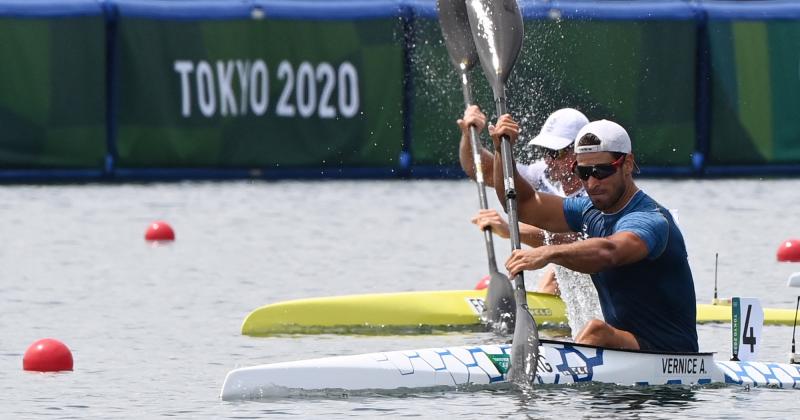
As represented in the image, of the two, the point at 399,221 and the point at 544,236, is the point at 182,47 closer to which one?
the point at 399,221

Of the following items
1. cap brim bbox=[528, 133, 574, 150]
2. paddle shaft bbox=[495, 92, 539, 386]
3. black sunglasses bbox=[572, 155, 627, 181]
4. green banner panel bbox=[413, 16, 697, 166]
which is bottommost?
paddle shaft bbox=[495, 92, 539, 386]

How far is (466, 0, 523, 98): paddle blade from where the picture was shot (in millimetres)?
11539

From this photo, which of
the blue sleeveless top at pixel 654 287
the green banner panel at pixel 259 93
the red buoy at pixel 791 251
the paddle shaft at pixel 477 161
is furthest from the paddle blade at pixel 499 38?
the green banner panel at pixel 259 93

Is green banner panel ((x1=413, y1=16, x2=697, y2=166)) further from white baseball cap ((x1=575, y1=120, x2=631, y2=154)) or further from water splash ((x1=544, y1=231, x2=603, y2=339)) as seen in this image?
white baseball cap ((x1=575, y1=120, x2=631, y2=154))

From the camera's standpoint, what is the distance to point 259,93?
23688 mm

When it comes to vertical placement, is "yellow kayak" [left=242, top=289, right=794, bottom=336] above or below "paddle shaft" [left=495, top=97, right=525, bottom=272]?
below

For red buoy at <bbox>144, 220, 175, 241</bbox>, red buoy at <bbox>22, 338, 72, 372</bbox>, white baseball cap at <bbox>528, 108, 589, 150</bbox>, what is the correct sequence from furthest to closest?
red buoy at <bbox>144, 220, 175, 241</bbox> → white baseball cap at <bbox>528, 108, 589, 150</bbox> → red buoy at <bbox>22, 338, 72, 372</bbox>

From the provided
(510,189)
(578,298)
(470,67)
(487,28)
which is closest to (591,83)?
(470,67)

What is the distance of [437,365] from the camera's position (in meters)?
9.98

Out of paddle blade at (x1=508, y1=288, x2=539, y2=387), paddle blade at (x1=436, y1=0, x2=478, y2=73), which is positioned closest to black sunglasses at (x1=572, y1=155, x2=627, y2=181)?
paddle blade at (x1=508, y1=288, x2=539, y2=387)

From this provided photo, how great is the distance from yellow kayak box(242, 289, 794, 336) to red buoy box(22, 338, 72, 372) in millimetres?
1854

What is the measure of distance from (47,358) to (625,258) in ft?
10.9

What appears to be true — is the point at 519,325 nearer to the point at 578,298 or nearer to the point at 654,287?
the point at 654,287

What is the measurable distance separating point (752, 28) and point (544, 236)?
42.2 feet
